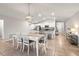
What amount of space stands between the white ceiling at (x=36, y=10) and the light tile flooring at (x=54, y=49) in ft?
1.59

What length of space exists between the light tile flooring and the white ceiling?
1.59ft

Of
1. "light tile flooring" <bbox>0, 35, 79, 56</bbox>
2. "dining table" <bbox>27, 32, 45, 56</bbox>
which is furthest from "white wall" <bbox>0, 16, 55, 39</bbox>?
"light tile flooring" <bbox>0, 35, 79, 56</bbox>

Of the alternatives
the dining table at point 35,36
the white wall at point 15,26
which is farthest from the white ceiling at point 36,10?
the dining table at point 35,36

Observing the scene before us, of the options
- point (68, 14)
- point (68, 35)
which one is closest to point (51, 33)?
point (68, 35)

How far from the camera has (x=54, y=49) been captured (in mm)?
2408

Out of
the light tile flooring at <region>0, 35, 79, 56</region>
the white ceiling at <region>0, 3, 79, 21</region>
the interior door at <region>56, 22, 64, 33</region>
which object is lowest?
the light tile flooring at <region>0, 35, 79, 56</region>

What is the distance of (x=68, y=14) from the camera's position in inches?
93.2

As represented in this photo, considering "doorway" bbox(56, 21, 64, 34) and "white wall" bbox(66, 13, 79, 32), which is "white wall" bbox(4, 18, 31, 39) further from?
"white wall" bbox(66, 13, 79, 32)

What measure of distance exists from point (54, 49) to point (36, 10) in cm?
88

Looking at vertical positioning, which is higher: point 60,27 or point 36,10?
point 36,10

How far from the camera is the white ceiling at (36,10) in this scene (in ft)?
7.79

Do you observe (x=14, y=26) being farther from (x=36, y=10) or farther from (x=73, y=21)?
(x=73, y=21)

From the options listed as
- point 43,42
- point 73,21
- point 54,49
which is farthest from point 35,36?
point 73,21

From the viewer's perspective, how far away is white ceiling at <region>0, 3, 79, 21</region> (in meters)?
2.38
